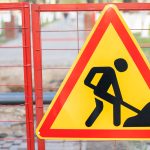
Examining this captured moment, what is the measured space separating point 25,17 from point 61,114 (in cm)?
73

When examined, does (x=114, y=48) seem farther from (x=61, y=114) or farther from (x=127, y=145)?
(x=127, y=145)

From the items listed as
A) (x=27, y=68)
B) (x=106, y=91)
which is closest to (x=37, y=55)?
(x=27, y=68)

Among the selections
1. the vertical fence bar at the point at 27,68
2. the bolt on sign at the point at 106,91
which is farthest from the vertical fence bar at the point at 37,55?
the bolt on sign at the point at 106,91

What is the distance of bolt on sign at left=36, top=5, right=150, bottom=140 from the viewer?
248 cm

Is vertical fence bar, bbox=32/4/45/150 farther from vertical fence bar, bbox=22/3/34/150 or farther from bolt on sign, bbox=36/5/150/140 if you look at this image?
bolt on sign, bbox=36/5/150/140

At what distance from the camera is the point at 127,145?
4402 mm

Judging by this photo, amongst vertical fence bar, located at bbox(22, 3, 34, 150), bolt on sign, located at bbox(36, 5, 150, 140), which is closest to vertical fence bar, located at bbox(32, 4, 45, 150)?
vertical fence bar, located at bbox(22, 3, 34, 150)

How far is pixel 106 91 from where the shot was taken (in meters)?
2.52

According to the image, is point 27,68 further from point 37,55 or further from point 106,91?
point 106,91

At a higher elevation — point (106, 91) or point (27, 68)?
point (27, 68)

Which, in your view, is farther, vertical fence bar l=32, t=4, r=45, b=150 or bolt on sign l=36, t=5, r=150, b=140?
vertical fence bar l=32, t=4, r=45, b=150

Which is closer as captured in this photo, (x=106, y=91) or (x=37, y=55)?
(x=106, y=91)

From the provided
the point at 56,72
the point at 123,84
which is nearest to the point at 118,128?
the point at 123,84

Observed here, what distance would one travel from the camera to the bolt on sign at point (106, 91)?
2479mm
